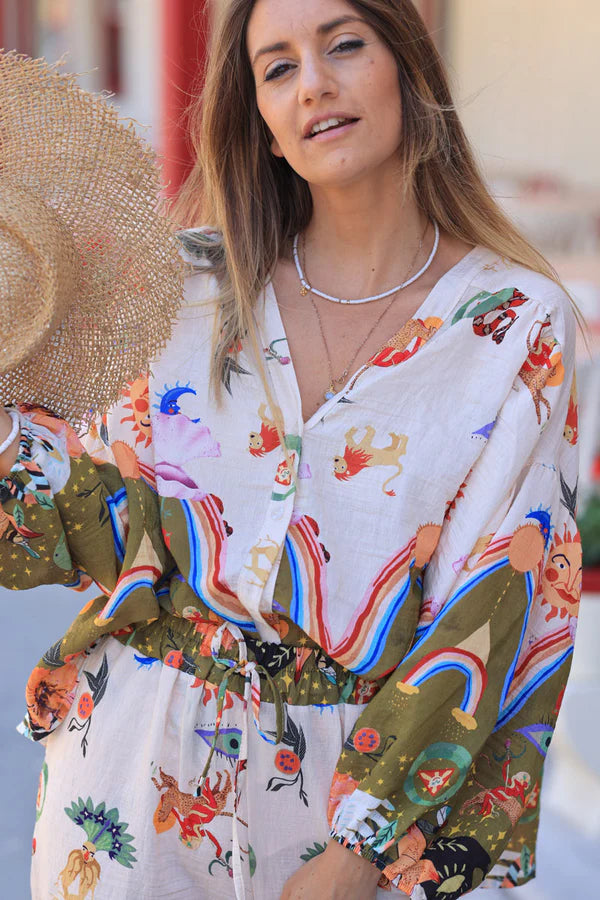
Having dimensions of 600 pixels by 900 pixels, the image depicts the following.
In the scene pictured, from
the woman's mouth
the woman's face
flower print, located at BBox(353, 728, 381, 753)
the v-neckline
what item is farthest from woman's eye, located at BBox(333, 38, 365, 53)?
flower print, located at BBox(353, 728, 381, 753)

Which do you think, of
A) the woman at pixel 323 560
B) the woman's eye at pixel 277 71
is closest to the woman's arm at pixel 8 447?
the woman at pixel 323 560

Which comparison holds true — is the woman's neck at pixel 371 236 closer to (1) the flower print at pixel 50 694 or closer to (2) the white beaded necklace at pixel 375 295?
(2) the white beaded necklace at pixel 375 295

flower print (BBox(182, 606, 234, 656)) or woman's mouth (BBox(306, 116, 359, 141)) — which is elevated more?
woman's mouth (BBox(306, 116, 359, 141))

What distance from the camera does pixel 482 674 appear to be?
145cm

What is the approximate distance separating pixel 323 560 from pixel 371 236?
0.54 m

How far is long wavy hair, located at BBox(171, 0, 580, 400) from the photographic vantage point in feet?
5.38

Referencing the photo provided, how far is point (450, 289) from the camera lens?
1.61 m

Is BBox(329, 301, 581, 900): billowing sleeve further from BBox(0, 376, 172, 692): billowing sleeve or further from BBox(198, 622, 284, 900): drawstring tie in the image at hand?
BBox(0, 376, 172, 692): billowing sleeve

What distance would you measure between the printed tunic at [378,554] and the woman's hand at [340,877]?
20mm

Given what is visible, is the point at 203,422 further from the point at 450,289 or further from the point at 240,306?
the point at 450,289

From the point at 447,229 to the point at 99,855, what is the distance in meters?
1.09

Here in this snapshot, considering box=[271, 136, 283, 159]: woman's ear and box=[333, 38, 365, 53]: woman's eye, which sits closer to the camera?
box=[333, 38, 365, 53]: woman's eye

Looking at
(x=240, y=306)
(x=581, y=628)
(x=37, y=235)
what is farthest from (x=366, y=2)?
(x=581, y=628)

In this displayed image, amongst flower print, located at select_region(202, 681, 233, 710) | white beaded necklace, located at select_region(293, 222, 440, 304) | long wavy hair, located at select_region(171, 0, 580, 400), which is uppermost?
long wavy hair, located at select_region(171, 0, 580, 400)
